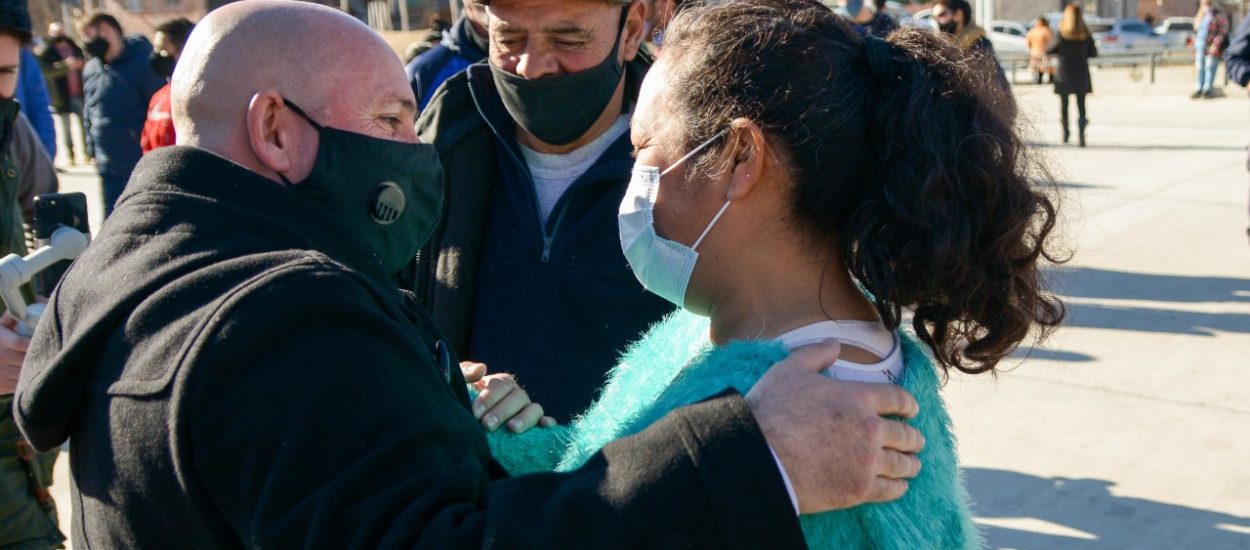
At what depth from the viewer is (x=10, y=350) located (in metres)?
2.04

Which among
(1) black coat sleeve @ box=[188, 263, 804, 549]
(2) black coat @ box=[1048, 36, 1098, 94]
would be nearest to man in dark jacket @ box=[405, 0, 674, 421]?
(1) black coat sleeve @ box=[188, 263, 804, 549]

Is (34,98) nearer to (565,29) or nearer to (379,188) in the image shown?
(565,29)

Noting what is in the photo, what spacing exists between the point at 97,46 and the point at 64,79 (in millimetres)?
7794

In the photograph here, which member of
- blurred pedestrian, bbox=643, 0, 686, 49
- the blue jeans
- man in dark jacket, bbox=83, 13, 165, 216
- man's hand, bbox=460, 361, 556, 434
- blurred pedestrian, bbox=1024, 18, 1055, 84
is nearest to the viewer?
man's hand, bbox=460, 361, 556, 434

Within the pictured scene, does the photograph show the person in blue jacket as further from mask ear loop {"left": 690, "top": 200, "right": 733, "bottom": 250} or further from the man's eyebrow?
mask ear loop {"left": 690, "top": 200, "right": 733, "bottom": 250}

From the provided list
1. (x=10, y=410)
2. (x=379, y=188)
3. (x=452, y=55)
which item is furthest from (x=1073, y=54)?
(x=379, y=188)

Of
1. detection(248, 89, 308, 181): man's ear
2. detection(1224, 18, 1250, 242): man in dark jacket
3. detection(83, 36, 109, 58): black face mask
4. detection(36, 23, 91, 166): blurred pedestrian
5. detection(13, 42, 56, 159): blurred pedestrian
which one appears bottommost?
detection(36, 23, 91, 166): blurred pedestrian

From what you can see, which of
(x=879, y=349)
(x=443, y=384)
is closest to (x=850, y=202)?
(x=879, y=349)

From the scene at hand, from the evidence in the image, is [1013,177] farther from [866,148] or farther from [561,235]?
[561,235]

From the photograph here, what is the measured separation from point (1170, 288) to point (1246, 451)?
265cm

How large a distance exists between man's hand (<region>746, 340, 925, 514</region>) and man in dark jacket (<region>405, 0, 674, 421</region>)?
1.24m

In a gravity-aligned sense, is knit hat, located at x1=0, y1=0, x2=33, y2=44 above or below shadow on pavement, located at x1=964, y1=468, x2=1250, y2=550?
above

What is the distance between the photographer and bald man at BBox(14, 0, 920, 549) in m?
1.23

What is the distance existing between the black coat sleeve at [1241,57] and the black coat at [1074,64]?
5.87 m
